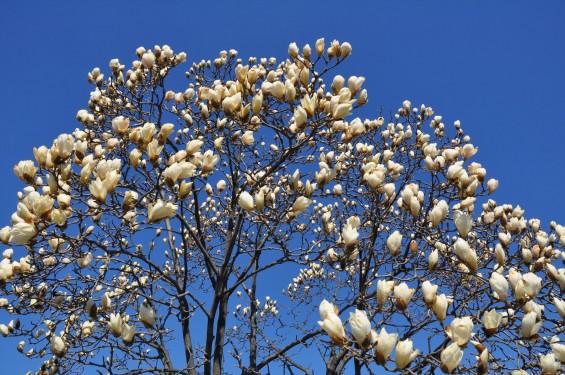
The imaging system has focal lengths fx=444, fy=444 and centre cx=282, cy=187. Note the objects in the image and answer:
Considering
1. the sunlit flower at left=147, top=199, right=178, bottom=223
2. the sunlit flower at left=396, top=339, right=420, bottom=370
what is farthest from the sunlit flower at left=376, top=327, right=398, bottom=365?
the sunlit flower at left=147, top=199, right=178, bottom=223

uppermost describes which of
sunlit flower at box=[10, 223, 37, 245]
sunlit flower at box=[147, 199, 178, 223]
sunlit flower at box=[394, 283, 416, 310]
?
sunlit flower at box=[10, 223, 37, 245]

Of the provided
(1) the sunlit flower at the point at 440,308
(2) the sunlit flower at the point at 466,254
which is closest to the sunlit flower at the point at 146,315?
(1) the sunlit flower at the point at 440,308

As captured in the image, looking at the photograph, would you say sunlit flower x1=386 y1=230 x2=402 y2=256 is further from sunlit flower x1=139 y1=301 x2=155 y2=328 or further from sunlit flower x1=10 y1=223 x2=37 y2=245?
sunlit flower x1=10 y1=223 x2=37 y2=245

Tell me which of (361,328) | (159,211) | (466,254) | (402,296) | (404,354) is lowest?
(404,354)

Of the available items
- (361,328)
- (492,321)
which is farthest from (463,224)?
(361,328)

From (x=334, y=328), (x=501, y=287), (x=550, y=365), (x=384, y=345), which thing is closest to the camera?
(x=384, y=345)

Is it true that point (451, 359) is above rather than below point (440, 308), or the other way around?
below

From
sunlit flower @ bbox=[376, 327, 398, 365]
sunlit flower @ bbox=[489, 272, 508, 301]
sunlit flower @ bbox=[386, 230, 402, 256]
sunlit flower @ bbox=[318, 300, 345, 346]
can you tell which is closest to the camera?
sunlit flower @ bbox=[376, 327, 398, 365]

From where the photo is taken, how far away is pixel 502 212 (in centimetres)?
393

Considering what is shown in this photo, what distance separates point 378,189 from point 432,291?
1345 millimetres

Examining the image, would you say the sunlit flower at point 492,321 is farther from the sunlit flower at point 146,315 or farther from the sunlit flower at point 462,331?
the sunlit flower at point 146,315

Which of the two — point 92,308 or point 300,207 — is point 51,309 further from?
point 300,207

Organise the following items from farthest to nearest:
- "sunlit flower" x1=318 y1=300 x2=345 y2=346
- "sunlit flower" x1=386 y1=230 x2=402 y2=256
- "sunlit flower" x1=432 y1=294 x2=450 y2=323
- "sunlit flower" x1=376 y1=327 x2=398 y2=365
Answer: "sunlit flower" x1=386 y1=230 x2=402 y2=256 → "sunlit flower" x1=432 y1=294 x2=450 y2=323 → "sunlit flower" x1=318 y1=300 x2=345 y2=346 → "sunlit flower" x1=376 y1=327 x2=398 y2=365

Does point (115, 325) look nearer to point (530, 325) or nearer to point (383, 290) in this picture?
point (383, 290)
